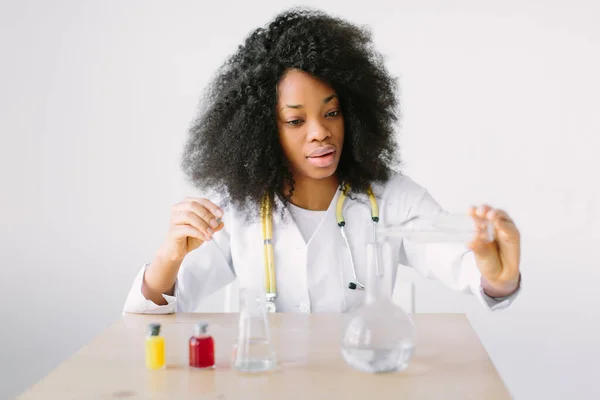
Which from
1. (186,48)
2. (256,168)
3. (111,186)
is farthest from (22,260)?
(256,168)

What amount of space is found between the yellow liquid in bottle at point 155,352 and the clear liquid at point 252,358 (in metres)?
0.14

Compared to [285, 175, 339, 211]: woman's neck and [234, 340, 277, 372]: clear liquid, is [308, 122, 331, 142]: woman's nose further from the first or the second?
[234, 340, 277, 372]: clear liquid

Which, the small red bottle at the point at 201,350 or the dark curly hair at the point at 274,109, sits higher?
the dark curly hair at the point at 274,109

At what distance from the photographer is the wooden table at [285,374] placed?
137 centimetres

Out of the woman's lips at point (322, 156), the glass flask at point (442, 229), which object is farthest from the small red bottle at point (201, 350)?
the woman's lips at point (322, 156)

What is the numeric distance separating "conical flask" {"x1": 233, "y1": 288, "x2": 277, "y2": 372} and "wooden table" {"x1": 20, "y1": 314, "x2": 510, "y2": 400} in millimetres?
22

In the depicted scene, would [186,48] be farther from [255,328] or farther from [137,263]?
[255,328]

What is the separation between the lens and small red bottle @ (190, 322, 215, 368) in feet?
4.94

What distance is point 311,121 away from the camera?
2182mm

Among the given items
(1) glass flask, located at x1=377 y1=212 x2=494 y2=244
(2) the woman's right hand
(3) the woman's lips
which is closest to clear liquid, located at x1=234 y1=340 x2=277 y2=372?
(1) glass flask, located at x1=377 y1=212 x2=494 y2=244

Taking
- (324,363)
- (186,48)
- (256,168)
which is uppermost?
(186,48)

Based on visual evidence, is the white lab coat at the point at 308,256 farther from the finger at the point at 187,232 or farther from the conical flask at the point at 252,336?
the conical flask at the point at 252,336

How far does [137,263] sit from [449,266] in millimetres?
1979

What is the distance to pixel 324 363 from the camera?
1539mm
